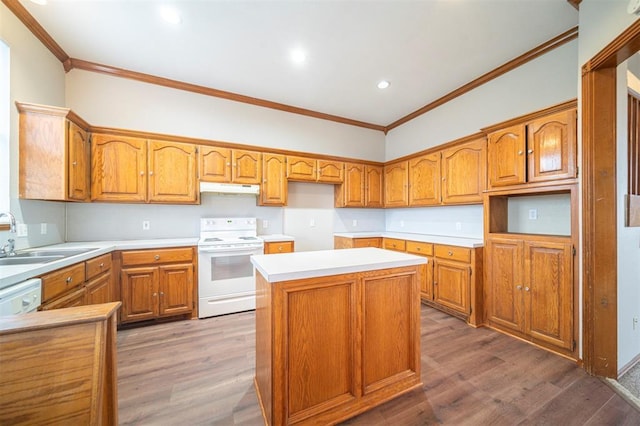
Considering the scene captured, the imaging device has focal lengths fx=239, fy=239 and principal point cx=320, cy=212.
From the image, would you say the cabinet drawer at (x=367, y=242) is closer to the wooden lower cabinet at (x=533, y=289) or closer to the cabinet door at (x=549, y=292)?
the wooden lower cabinet at (x=533, y=289)

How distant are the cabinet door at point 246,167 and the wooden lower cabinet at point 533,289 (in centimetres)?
305

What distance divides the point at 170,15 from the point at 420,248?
3714mm

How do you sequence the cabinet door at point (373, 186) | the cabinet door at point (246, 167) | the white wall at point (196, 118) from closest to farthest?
the white wall at point (196, 118) → the cabinet door at point (246, 167) → the cabinet door at point (373, 186)

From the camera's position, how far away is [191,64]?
2.82 metres

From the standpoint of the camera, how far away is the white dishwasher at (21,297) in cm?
116

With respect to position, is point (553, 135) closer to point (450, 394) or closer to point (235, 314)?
point (450, 394)

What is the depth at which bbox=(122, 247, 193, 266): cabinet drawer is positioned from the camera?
8.48 feet

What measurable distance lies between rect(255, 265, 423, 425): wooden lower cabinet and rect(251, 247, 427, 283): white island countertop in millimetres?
43

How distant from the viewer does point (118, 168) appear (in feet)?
9.14

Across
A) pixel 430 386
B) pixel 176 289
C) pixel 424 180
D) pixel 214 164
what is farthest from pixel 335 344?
pixel 424 180

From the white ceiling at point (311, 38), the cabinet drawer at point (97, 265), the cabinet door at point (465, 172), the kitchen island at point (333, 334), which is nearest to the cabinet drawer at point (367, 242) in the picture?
the cabinet door at point (465, 172)

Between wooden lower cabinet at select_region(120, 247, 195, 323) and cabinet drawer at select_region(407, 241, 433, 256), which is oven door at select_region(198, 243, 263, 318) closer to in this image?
wooden lower cabinet at select_region(120, 247, 195, 323)

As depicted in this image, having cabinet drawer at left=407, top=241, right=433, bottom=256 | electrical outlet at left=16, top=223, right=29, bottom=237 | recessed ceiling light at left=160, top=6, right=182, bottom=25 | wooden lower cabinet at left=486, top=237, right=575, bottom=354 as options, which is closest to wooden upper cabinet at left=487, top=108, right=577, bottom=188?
wooden lower cabinet at left=486, top=237, right=575, bottom=354

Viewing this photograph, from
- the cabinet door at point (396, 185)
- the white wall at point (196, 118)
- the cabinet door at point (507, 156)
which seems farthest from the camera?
the cabinet door at point (396, 185)
